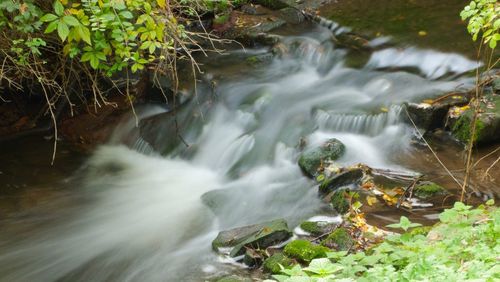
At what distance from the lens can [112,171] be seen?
23.6 feet

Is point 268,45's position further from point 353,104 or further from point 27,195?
point 27,195

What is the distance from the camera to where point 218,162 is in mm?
7129

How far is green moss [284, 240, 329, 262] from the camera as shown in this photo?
4.30 m

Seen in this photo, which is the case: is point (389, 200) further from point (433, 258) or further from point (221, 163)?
point (221, 163)

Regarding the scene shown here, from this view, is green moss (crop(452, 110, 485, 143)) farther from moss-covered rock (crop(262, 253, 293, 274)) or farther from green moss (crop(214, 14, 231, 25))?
green moss (crop(214, 14, 231, 25))

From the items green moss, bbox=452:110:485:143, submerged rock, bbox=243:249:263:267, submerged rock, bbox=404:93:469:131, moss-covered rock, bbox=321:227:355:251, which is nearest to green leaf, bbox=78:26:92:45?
submerged rock, bbox=243:249:263:267

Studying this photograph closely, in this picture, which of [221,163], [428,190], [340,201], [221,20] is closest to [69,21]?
[340,201]

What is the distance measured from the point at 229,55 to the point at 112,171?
3.31 m

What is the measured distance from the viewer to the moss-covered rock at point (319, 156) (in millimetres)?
6102

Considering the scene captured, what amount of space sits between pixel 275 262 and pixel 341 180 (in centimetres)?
160

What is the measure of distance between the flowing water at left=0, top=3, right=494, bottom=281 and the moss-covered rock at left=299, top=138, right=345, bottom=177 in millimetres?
138

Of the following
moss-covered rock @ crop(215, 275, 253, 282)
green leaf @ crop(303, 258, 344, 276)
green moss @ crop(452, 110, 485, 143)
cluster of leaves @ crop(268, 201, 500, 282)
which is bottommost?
moss-covered rock @ crop(215, 275, 253, 282)

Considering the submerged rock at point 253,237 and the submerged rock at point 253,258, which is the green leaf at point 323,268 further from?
the submerged rock at point 253,237

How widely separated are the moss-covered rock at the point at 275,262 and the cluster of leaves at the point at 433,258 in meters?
0.46
